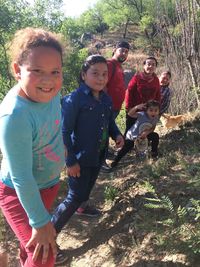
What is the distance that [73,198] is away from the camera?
2.83 meters

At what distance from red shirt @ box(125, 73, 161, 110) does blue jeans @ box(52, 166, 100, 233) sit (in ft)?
5.82

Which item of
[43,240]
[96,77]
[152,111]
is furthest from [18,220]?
[152,111]

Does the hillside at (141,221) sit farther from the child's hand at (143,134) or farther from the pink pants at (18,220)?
the pink pants at (18,220)

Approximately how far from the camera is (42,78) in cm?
172

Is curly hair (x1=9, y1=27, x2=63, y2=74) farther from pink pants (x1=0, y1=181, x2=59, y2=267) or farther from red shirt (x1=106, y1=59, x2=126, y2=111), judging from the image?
red shirt (x1=106, y1=59, x2=126, y2=111)

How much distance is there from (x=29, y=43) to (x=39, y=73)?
0.15m

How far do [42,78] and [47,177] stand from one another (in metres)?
0.63


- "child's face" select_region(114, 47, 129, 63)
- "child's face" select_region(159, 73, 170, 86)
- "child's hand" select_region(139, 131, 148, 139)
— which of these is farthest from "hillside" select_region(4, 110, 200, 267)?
"child's face" select_region(114, 47, 129, 63)

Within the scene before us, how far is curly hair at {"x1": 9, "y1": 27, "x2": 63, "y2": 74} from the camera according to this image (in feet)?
5.71

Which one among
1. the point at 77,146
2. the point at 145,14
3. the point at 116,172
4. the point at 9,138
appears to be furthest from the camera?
the point at 145,14

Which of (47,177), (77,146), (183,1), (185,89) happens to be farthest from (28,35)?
(185,89)

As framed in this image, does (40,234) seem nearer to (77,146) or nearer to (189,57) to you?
(77,146)

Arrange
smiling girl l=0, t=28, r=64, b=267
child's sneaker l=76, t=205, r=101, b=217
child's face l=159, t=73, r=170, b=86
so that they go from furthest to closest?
child's face l=159, t=73, r=170, b=86
child's sneaker l=76, t=205, r=101, b=217
smiling girl l=0, t=28, r=64, b=267

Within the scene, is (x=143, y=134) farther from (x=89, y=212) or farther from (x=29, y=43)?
(x=29, y=43)
